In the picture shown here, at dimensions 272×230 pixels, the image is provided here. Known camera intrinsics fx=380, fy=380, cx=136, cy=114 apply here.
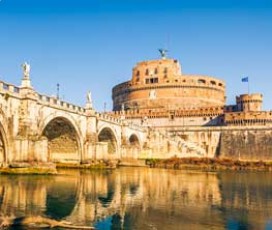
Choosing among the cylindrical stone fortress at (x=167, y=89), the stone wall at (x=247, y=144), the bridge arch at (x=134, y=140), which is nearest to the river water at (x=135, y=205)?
the bridge arch at (x=134, y=140)

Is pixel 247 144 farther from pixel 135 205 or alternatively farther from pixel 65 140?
pixel 135 205

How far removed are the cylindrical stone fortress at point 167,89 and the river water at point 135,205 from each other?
76982mm

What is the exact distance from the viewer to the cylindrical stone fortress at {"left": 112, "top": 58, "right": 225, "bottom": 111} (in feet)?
345

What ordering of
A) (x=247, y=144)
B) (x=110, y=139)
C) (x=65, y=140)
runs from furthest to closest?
(x=247, y=144) < (x=110, y=139) < (x=65, y=140)

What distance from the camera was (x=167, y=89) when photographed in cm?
10544

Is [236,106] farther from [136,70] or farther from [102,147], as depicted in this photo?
[102,147]

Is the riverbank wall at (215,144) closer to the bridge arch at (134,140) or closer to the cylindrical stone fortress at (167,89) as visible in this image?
the bridge arch at (134,140)

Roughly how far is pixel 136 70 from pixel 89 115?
65.5 meters

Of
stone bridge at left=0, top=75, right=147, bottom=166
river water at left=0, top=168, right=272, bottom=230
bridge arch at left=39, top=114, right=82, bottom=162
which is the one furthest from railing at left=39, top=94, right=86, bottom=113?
river water at left=0, top=168, right=272, bottom=230

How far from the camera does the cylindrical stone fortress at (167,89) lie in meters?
105

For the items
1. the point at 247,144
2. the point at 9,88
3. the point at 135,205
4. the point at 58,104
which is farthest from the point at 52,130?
the point at 247,144

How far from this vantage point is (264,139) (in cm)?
7825

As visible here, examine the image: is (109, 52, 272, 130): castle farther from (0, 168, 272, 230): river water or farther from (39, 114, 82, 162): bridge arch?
(0, 168, 272, 230): river water

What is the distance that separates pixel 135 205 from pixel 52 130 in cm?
2921
